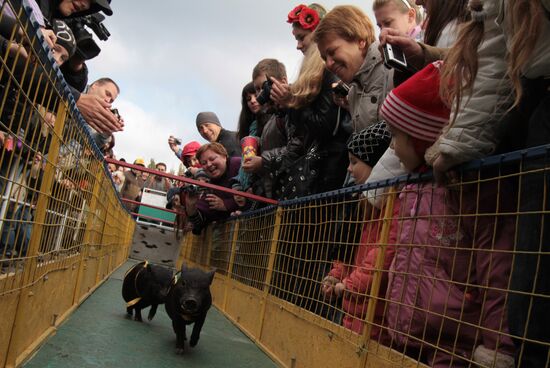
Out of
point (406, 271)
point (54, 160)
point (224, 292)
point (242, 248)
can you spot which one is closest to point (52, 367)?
point (54, 160)

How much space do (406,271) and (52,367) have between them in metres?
1.61

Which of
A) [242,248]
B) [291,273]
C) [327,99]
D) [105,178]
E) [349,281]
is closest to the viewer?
[349,281]

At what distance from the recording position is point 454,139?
1.94 metres

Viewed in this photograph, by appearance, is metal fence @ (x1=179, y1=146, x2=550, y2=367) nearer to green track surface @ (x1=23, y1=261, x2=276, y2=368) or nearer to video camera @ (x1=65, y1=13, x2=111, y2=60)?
green track surface @ (x1=23, y1=261, x2=276, y2=368)

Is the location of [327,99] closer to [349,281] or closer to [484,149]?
[349,281]

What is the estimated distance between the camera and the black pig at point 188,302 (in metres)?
3.46

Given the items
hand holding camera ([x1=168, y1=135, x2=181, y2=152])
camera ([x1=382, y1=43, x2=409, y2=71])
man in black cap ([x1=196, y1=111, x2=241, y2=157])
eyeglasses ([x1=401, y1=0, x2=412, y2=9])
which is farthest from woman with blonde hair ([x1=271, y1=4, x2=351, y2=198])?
hand holding camera ([x1=168, y1=135, x2=181, y2=152])

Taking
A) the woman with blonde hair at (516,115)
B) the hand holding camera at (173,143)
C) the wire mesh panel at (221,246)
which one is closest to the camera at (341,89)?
the woman with blonde hair at (516,115)

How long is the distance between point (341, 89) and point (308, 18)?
1266 mm

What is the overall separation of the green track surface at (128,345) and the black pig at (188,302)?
116 mm

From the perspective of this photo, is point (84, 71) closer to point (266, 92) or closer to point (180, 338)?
point (266, 92)

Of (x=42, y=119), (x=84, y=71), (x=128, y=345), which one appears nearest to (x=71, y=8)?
(x=84, y=71)

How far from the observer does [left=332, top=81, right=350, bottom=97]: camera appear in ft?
12.4

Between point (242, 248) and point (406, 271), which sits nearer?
point (406, 271)
